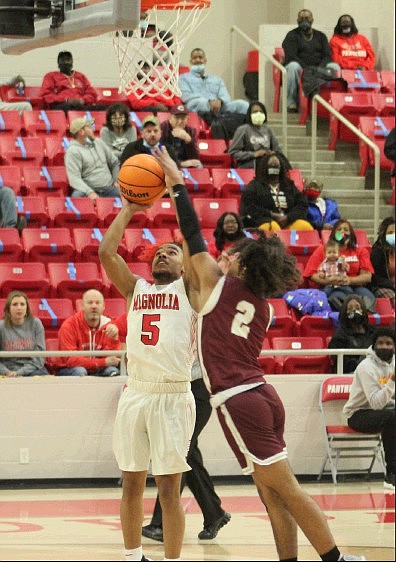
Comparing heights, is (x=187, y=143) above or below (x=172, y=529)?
above

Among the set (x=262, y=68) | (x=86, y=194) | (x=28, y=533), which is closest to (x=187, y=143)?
(x=86, y=194)

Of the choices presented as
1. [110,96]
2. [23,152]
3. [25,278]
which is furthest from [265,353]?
[110,96]

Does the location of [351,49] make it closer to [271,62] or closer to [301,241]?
[271,62]

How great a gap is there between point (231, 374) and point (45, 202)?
672 cm

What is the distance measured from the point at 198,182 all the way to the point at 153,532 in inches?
218

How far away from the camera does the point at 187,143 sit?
1231cm

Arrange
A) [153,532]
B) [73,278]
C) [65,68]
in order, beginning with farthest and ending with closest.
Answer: [65,68]
[73,278]
[153,532]

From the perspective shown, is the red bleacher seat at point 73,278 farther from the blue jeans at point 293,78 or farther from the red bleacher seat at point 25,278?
the blue jeans at point 293,78

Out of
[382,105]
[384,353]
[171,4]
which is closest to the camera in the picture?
[171,4]

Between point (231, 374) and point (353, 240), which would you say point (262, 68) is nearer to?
point (353, 240)

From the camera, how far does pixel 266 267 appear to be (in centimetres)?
547

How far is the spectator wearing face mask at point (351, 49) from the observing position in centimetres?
1514

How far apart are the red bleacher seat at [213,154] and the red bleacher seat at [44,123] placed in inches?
60.4

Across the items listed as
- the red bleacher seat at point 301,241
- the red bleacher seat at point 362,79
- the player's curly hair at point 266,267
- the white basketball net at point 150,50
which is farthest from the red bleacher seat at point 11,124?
the player's curly hair at point 266,267
